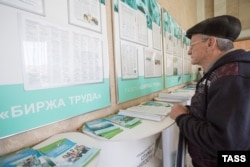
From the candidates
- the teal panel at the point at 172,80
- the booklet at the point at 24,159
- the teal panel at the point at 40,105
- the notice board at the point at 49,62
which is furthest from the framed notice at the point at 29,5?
the teal panel at the point at 172,80

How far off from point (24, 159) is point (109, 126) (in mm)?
405

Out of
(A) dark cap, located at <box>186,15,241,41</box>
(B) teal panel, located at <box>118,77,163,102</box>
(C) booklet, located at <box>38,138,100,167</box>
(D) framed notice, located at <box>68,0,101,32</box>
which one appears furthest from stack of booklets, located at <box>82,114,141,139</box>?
(A) dark cap, located at <box>186,15,241,41</box>

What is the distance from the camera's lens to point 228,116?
27.3 inches

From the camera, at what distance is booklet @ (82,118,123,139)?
78 cm

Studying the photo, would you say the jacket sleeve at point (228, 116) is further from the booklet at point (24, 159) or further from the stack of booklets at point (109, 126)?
the booklet at point (24, 159)

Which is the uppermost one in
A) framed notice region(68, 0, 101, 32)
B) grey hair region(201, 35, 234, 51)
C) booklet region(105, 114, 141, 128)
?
framed notice region(68, 0, 101, 32)

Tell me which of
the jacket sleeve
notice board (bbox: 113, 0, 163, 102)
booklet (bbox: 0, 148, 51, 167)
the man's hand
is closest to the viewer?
booklet (bbox: 0, 148, 51, 167)

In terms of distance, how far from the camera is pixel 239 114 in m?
0.69

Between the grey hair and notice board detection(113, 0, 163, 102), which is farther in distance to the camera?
notice board detection(113, 0, 163, 102)

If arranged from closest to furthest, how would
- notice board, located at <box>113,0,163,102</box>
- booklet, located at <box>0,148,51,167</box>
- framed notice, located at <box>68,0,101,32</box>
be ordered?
booklet, located at <box>0,148,51,167</box> → framed notice, located at <box>68,0,101,32</box> → notice board, located at <box>113,0,163,102</box>

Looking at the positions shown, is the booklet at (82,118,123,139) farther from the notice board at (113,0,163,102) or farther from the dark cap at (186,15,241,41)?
the dark cap at (186,15,241,41)

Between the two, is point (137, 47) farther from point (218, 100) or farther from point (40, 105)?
point (40, 105)

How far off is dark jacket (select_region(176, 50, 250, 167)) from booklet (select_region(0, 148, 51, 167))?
0.64 metres

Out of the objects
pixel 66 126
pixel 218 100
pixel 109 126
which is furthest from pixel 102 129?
pixel 218 100
